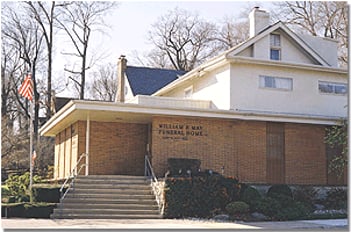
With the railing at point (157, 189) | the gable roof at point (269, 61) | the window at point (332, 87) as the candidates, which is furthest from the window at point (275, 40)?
the railing at point (157, 189)

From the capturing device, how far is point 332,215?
18656 millimetres

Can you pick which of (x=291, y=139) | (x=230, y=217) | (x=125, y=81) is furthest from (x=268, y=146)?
(x=125, y=81)

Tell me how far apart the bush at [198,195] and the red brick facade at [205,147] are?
2493 millimetres

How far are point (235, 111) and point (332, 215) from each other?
5273 mm

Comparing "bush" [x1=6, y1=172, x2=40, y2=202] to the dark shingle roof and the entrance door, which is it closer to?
the entrance door

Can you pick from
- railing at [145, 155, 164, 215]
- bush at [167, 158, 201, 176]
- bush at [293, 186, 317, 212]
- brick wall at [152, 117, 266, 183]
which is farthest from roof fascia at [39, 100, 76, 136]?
bush at [293, 186, 317, 212]

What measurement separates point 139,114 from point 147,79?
16144 mm

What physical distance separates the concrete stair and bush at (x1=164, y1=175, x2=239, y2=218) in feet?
2.10

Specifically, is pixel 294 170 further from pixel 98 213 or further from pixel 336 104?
pixel 98 213

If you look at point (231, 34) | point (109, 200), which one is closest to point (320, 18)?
point (231, 34)

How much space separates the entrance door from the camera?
72.8 feet

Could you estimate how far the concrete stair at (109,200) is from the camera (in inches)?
674

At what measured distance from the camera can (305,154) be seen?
22.9 meters

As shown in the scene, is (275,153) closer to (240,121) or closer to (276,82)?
(240,121)
